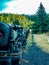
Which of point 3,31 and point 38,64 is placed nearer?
point 3,31

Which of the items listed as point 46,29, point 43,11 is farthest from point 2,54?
point 43,11

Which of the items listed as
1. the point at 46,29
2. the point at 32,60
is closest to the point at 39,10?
the point at 46,29

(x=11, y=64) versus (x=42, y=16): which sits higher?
(x=42, y=16)

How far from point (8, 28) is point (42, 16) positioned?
5297cm

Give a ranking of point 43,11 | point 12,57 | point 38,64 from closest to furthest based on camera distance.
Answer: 1. point 12,57
2. point 38,64
3. point 43,11

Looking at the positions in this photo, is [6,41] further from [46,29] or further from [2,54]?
[46,29]

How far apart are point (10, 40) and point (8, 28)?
434mm

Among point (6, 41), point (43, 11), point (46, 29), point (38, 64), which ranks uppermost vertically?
point (43, 11)

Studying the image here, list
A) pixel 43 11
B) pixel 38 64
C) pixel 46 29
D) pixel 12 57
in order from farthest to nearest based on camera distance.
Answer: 1. pixel 43 11
2. pixel 46 29
3. pixel 38 64
4. pixel 12 57

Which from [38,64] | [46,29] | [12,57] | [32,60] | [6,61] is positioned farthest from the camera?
[46,29]

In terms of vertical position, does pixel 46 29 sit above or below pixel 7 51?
above

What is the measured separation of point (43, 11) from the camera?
66188 mm

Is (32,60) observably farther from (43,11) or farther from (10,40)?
(43,11)

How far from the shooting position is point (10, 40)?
11.6 meters
